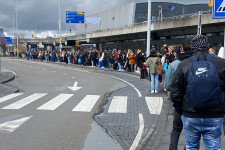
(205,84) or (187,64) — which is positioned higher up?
(187,64)

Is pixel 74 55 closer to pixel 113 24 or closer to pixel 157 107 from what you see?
pixel 157 107

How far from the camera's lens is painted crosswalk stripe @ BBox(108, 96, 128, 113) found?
8148 mm

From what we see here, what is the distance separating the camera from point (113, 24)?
73250mm

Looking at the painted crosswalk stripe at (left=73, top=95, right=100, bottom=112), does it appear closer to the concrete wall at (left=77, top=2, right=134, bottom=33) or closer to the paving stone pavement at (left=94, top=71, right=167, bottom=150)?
the paving stone pavement at (left=94, top=71, right=167, bottom=150)

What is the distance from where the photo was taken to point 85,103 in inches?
366

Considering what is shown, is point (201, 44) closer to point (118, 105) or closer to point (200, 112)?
point (200, 112)

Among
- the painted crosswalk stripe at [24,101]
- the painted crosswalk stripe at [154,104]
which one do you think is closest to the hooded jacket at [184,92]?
the painted crosswalk stripe at [154,104]

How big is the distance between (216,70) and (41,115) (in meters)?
5.61

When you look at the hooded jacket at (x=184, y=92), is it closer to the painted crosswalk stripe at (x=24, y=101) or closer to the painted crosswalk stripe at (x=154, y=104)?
the painted crosswalk stripe at (x=154, y=104)

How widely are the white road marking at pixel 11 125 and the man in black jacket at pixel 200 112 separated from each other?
4.22m

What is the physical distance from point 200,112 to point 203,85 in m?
0.31

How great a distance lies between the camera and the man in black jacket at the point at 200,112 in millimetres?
2855

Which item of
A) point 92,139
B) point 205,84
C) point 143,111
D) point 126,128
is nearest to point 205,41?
point 205,84

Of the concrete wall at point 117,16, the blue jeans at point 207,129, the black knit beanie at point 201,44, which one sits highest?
the concrete wall at point 117,16
